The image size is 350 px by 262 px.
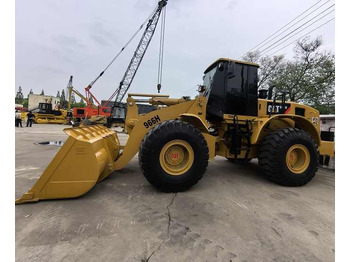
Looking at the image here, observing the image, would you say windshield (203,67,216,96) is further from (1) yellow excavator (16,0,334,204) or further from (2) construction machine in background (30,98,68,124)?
(2) construction machine in background (30,98,68,124)

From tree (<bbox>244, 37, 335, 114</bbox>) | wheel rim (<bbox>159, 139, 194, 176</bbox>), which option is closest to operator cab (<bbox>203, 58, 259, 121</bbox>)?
wheel rim (<bbox>159, 139, 194, 176</bbox>)

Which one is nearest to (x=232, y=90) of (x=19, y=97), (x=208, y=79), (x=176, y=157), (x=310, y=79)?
(x=208, y=79)

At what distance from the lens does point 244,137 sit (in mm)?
4359

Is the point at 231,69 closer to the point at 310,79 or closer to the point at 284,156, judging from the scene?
the point at 284,156

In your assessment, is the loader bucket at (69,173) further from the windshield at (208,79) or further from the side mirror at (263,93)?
the side mirror at (263,93)

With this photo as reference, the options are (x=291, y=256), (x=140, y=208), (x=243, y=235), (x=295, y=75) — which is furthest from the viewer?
(x=295, y=75)

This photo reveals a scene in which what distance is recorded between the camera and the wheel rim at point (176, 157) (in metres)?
3.33

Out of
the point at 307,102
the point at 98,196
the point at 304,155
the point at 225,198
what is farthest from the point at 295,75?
the point at 98,196

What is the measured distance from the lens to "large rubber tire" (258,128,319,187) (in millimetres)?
3809

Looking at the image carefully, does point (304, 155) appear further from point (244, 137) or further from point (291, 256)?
point (291, 256)

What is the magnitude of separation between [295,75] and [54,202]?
2458cm

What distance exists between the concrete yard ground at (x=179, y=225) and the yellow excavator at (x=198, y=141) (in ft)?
0.97

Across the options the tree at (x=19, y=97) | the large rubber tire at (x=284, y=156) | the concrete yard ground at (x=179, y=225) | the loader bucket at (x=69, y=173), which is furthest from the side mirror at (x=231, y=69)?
the tree at (x=19, y=97)

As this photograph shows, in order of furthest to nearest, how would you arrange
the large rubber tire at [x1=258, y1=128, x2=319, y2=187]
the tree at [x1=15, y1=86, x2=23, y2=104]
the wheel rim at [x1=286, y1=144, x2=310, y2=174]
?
the tree at [x1=15, y1=86, x2=23, y2=104] < the wheel rim at [x1=286, y1=144, x2=310, y2=174] < the large rubber tire at [x1=258, y1=128, x2=319, y2=187]
